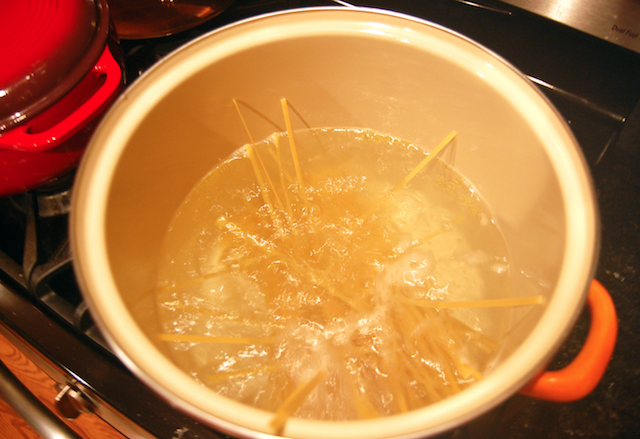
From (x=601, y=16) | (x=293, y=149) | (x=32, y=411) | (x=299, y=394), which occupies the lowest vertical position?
(x=32, y=411)

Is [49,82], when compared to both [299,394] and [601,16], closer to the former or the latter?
[299,394]

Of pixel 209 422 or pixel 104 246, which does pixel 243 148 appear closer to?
pixel 104 246

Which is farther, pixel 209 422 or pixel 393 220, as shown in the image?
pixel 393 220

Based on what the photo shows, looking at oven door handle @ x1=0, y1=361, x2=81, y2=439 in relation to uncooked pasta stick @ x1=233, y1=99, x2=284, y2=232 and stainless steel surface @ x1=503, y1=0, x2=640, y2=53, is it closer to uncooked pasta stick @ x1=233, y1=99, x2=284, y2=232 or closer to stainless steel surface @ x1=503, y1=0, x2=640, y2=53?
uncooked pasta stick @ x1=233, y1=99, x2=284, y2=232

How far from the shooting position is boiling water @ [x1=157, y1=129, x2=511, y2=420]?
589mm

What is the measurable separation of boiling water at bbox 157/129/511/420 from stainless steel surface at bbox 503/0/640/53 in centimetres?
28

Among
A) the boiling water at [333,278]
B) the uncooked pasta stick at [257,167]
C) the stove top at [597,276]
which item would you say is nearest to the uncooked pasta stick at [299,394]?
the boiling water at [333,278]

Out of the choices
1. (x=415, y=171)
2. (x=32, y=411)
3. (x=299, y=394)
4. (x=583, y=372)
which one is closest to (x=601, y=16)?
(x=415, y=171)

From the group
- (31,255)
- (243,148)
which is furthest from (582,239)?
(31,255)

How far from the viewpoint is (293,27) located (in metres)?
0.64

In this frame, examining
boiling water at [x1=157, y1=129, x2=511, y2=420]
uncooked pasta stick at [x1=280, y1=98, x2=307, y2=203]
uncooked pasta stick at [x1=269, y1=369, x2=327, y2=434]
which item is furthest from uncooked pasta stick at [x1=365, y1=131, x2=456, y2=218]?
uncooked pasta stick at [x1=269, y1=369, x2=327, y2=434]

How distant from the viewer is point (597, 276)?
683 millimetres

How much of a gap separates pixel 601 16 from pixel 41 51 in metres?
0.75

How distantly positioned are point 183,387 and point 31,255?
0.38 meters
